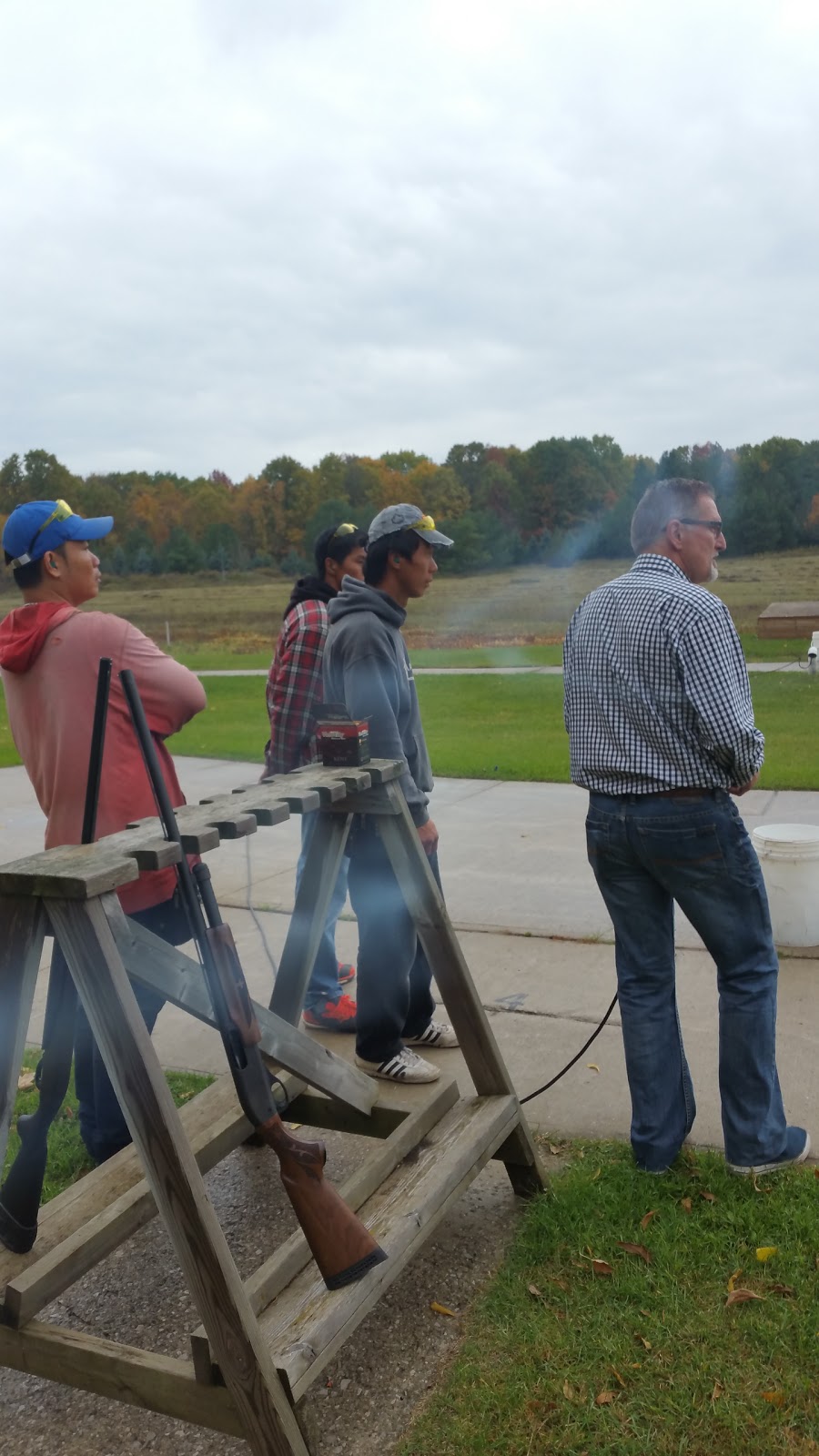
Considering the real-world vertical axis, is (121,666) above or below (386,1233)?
above

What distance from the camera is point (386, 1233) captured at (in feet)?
8.47

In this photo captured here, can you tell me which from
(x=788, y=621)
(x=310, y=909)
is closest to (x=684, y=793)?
(x=310, y=909)

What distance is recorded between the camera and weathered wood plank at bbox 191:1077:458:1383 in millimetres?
2215

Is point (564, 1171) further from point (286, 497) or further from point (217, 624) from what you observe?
point (286, 497)

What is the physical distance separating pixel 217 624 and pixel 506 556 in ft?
50.1

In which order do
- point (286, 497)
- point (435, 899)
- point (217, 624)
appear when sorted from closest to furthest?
point (435, 899) → point (217, 624) → point (286, 497)

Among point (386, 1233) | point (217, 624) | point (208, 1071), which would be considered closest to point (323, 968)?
point (208, 1071)

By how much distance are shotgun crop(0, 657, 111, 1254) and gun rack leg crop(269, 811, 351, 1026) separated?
72cm

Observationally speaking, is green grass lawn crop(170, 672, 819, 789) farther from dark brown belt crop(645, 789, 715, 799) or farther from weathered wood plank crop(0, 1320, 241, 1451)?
weathered wood plank crop(0, 1320, 241, 1451)

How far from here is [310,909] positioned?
315 centimetres

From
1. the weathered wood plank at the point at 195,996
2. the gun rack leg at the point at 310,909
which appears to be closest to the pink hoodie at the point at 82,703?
the gun rack leg at the point at 310,909

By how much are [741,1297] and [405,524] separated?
2421 mm

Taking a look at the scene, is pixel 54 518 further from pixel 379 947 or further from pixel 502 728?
pixel 502 728

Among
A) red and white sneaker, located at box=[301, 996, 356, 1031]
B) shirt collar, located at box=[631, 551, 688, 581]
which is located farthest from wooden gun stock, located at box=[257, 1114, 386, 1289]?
red and white sneaker, located at box=[301, 996, 356, 1031]
